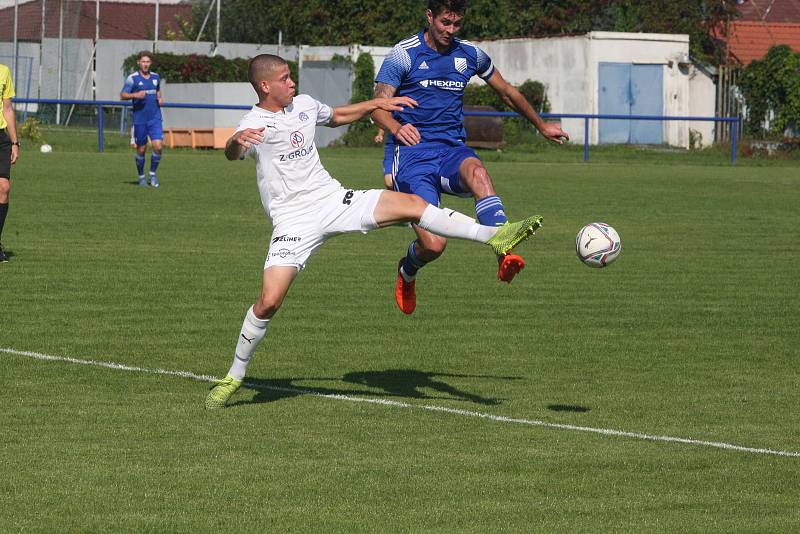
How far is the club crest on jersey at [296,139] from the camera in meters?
8.38

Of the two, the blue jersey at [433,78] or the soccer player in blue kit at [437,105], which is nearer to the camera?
the soccer player in blue kit at [437,105]

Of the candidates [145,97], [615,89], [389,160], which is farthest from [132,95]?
[615,89]

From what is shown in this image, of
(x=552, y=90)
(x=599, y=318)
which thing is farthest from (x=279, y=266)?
(x=552, y=90)

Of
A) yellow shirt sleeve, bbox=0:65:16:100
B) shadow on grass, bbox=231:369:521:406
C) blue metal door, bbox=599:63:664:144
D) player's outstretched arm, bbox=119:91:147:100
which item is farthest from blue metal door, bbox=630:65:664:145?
shadow on grass, bbox=231:369:521:406

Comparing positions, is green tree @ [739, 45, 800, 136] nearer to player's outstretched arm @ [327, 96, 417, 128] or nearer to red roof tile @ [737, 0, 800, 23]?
red roof tile @ [737, 0, 800, 23]

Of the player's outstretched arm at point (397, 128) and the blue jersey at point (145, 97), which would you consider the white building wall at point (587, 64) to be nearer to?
the blue jersey at point (145, 97)

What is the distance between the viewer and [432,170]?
10242 mm

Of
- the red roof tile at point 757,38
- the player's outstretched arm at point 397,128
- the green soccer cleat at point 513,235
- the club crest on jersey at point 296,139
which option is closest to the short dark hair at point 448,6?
the player's outstretched arm at point 397,128

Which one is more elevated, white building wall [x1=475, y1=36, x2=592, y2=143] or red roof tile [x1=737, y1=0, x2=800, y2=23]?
red roof tile [x1=737, y1=0, x2=800, y2=23]

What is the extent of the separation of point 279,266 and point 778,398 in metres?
3.31

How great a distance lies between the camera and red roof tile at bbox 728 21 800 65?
183 feet

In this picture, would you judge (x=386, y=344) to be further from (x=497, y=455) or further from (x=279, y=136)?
(x=497, y=455)

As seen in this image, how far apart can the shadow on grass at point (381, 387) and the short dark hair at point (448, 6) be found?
2.55 m

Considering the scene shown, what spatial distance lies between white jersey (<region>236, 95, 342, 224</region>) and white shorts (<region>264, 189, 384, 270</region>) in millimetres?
56
